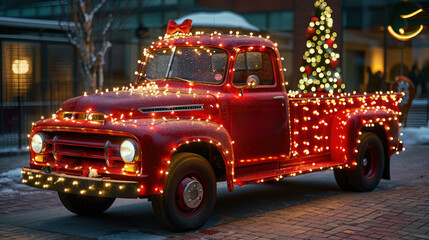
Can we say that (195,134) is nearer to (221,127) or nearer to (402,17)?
(221,127)

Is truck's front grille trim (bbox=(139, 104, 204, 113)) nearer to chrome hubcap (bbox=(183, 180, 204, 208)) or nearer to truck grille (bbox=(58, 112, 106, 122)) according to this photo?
truck grille (bbox=(58, 112, 106, 122))

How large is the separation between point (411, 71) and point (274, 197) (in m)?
16.0

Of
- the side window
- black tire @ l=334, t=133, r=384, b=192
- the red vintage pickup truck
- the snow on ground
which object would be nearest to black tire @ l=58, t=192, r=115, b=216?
the red vintage pickup truck

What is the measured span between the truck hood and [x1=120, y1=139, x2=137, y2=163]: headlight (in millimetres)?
447

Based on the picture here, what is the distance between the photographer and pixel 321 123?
8.66 meters

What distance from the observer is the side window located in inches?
301

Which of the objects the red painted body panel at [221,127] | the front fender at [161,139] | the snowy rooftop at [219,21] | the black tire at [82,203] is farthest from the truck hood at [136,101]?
the snowy rooftop at [219,21]

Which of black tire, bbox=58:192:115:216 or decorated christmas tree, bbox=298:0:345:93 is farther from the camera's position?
decorated christmas tree, bbox=298:0:345:93

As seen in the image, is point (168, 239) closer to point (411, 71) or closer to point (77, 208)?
point (77, 208)

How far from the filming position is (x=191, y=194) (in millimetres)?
6637

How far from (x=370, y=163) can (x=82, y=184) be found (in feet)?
16.2

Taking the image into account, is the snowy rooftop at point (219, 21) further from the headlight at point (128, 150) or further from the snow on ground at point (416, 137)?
the headlight at point (128, 150)

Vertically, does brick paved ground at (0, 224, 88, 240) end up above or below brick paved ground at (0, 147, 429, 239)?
below

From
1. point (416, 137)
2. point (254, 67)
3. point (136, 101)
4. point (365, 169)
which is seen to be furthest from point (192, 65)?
point (416, 137)
